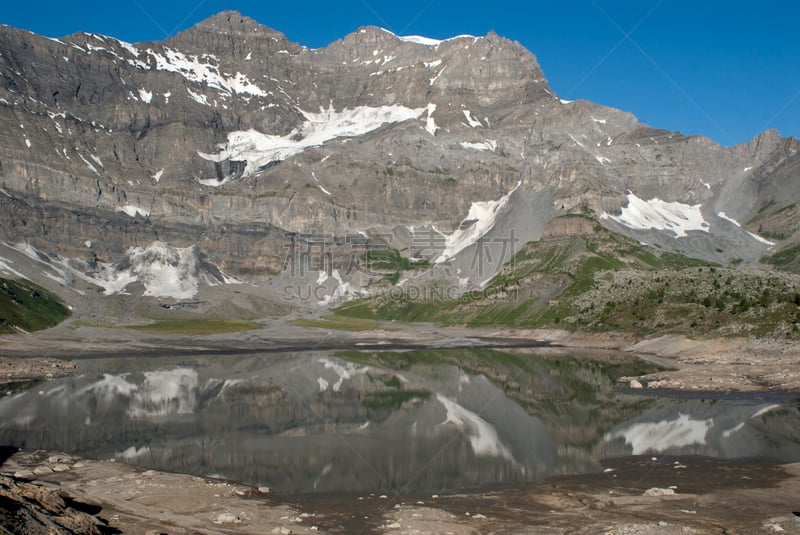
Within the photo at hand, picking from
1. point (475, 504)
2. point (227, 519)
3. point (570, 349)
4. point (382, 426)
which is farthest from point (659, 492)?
point (570, 349)

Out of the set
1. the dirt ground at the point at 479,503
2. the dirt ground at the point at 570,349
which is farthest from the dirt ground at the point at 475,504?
the dirt ground at the point at 570,349

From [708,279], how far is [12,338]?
165m

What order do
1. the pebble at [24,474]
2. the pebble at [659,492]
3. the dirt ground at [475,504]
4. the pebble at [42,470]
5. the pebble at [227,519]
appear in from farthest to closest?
1. the pebble at [42,470]
2. the pebble at [24,474]
3. the pebble at [659,492]
4. the pebble at [227,519]
5. the dirt ground at [475,504]

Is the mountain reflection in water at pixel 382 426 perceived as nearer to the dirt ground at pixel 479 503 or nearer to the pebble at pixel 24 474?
the dirt ground at pixel 479 503

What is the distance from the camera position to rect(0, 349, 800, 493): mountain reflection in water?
46531 mm

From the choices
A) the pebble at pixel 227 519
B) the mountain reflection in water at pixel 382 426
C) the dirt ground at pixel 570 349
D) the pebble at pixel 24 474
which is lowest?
the pebble at pixel 227 519

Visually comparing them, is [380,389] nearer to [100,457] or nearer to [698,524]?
[100,457]

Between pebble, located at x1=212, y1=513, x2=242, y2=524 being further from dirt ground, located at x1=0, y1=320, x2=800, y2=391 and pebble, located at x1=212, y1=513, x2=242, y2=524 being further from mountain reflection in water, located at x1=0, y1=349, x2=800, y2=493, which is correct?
dirt ground, located at x1=0, y1=320, x2=800, y2=391

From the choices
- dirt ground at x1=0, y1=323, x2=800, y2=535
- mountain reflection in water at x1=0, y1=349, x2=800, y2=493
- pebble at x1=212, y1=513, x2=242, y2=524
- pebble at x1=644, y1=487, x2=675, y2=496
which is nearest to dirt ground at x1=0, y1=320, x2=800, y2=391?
mountain reflection in water at x1=0, y1=349, x2=800, y2=493

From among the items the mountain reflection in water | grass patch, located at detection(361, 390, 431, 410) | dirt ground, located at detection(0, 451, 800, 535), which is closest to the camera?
dirt ground, located at detection(0, 451, 800, 535)

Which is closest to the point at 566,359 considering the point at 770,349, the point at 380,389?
the point at 770,349

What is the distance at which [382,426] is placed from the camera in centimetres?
6425

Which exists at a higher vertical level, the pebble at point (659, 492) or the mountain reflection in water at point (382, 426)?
the mountain reflection in water at point (382, 426)

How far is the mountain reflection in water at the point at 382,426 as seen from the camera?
46531mm
